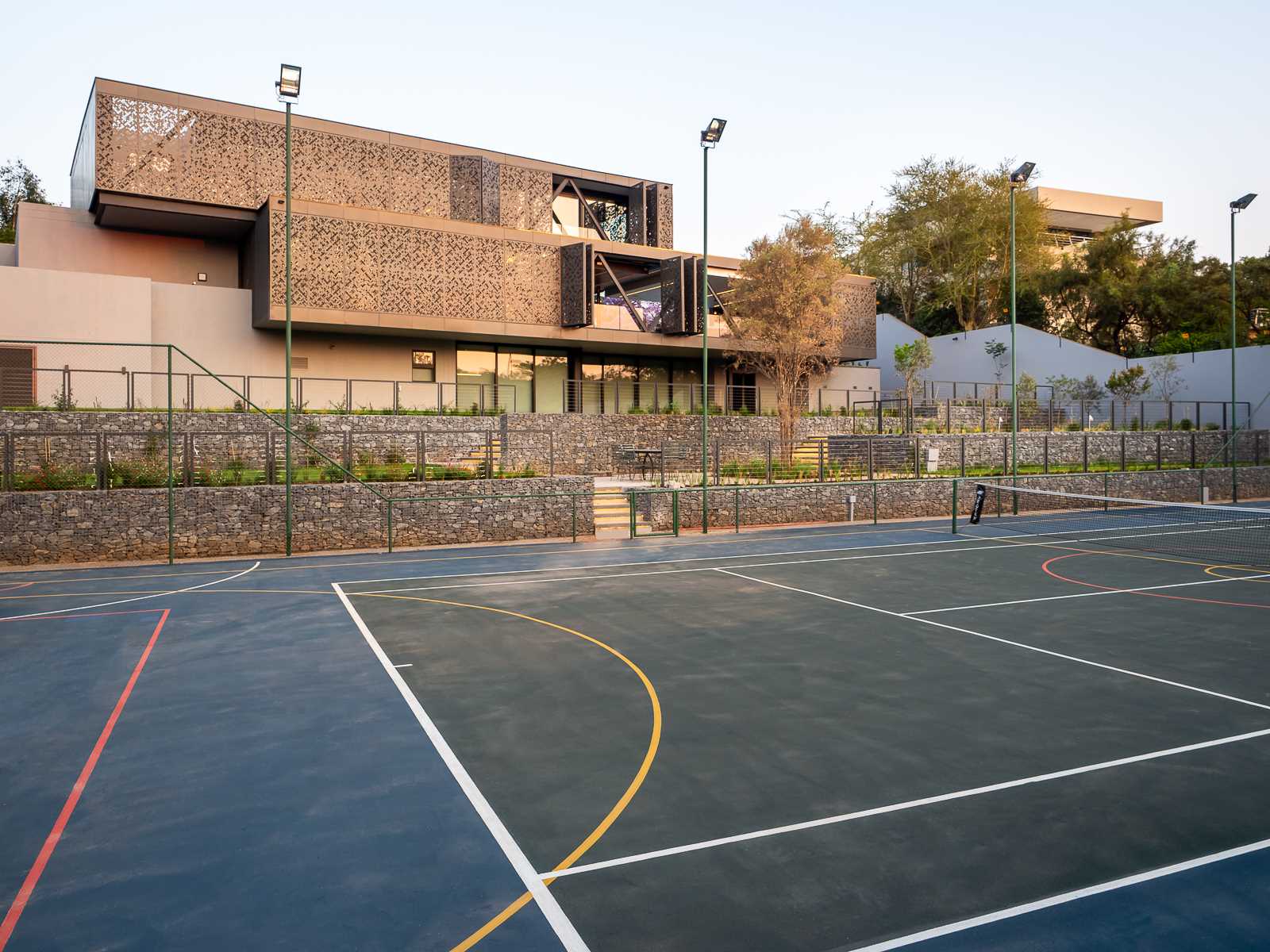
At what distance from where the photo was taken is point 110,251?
31000 mm

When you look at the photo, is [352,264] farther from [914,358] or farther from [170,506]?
[914,358]

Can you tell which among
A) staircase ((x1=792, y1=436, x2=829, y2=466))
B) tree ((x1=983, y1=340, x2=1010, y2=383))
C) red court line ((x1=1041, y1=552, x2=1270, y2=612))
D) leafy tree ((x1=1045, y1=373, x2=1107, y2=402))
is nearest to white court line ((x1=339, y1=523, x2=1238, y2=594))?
red court line ((x1=1041, y1=552, x2=1270, y2=612))

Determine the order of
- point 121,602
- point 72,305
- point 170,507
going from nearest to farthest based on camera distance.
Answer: point 121,602, point 170,507, point 72,305

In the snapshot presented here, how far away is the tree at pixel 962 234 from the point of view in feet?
175

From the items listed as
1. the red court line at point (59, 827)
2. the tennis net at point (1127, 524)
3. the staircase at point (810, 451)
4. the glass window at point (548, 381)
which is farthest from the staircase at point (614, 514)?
the red court line at point (59, 827)

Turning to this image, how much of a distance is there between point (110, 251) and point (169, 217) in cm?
305

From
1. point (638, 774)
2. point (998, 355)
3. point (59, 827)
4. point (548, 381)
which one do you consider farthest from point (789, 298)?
point (59, 827)

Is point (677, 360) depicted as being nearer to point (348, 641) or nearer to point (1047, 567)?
point (1047, 567)

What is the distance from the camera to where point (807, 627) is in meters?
11.9

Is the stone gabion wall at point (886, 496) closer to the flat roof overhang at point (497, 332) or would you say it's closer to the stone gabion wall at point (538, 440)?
the stone gabion wall at point (538, 440)

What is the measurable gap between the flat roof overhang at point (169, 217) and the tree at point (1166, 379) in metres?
40.8

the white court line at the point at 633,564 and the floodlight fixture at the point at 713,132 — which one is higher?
the floodlight fixture at the point at 713,132

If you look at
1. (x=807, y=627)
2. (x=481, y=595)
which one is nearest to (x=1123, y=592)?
(x=807, y=627)

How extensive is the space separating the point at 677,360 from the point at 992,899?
36535mm
